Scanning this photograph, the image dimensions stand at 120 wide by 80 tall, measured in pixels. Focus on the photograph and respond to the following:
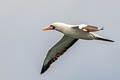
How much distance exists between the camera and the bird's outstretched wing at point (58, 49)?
144ft

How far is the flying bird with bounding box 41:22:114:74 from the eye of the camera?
39.2 metres

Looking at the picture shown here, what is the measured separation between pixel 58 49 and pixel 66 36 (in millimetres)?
1433

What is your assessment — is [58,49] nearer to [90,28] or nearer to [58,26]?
[58,26]

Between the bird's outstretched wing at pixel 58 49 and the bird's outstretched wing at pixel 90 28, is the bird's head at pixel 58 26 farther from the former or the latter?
the bird's outstretched wing at pixel 58 49

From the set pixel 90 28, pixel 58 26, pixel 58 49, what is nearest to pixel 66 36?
pixel 58 49

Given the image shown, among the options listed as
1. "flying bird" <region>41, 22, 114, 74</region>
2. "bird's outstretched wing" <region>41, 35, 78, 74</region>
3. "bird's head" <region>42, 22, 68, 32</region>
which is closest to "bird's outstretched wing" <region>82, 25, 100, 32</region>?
"flying bird" <region>41, 22, 114, 74</region>

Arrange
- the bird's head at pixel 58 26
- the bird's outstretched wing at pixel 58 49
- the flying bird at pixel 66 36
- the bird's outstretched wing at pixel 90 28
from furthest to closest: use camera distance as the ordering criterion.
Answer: the bird's outstretched wing at pixel 58 49
the bird's head at pixel 58 26
the flying bird at pixel 66 36
the bird's outstretched wing at pixel 90 28

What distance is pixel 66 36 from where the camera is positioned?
43531 millimetres

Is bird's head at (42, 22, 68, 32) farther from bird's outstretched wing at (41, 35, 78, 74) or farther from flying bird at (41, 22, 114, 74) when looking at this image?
bird's outstretched wing at (41, 35, 78, 74)

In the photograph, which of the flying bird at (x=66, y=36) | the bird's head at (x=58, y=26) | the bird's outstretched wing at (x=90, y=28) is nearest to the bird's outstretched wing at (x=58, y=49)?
the flying bird at (x=66, y=36)

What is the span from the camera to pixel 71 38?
43938mm

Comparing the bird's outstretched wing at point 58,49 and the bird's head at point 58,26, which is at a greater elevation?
the bird's head at point 58,26

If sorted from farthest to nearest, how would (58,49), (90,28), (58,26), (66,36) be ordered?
1. (58,49)
2. (66,36)
3. (58,26)
4. (90,28)

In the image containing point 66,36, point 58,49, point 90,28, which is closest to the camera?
point 90,28
